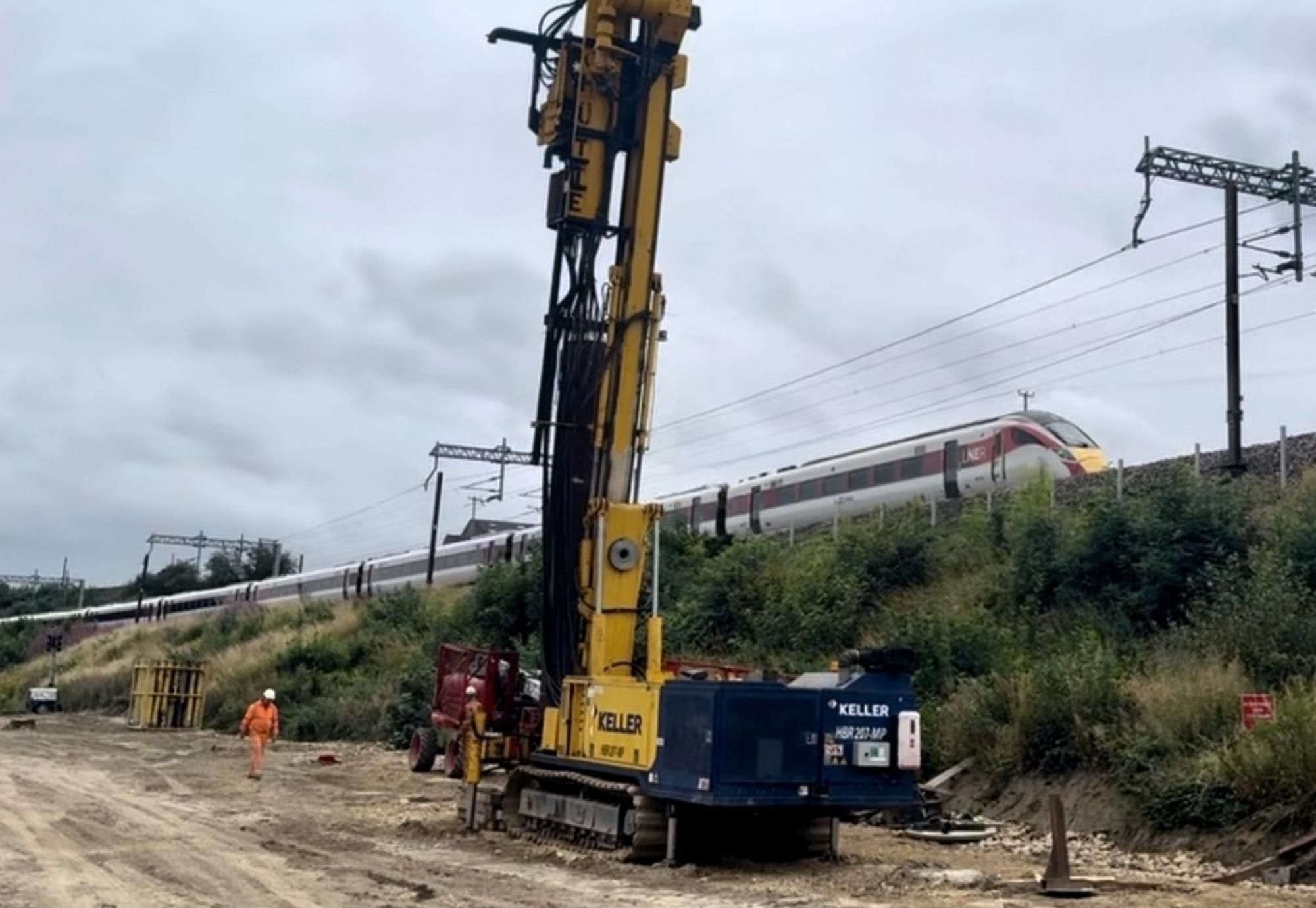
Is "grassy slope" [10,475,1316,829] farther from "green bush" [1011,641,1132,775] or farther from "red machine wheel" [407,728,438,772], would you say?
"red machine wheel" [407,728,438,772]

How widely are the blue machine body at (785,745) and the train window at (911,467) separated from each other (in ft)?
70.9

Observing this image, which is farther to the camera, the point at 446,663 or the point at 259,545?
the point at 259,545

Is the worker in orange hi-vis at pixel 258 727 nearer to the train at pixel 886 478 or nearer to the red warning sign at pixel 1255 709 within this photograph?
the train at pixel 886 478

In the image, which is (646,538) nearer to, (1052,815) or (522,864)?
(522,864)

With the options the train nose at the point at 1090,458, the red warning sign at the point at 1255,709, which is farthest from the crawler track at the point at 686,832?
the train nose at the point at 1090,458

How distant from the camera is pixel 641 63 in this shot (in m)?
15.9

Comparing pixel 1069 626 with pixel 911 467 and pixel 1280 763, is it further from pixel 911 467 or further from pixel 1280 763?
pixel 911 467

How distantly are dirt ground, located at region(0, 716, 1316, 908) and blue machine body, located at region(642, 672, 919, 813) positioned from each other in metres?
0.75

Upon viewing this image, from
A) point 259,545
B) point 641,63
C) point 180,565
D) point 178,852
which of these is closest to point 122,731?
point 178,852

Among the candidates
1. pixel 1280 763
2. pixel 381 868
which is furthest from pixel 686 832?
pixel 1280 763

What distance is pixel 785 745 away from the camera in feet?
41.7

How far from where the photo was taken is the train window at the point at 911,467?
1356 inches

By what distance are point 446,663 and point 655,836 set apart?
6.72 m

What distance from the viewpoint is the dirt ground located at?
11305 millimetres
